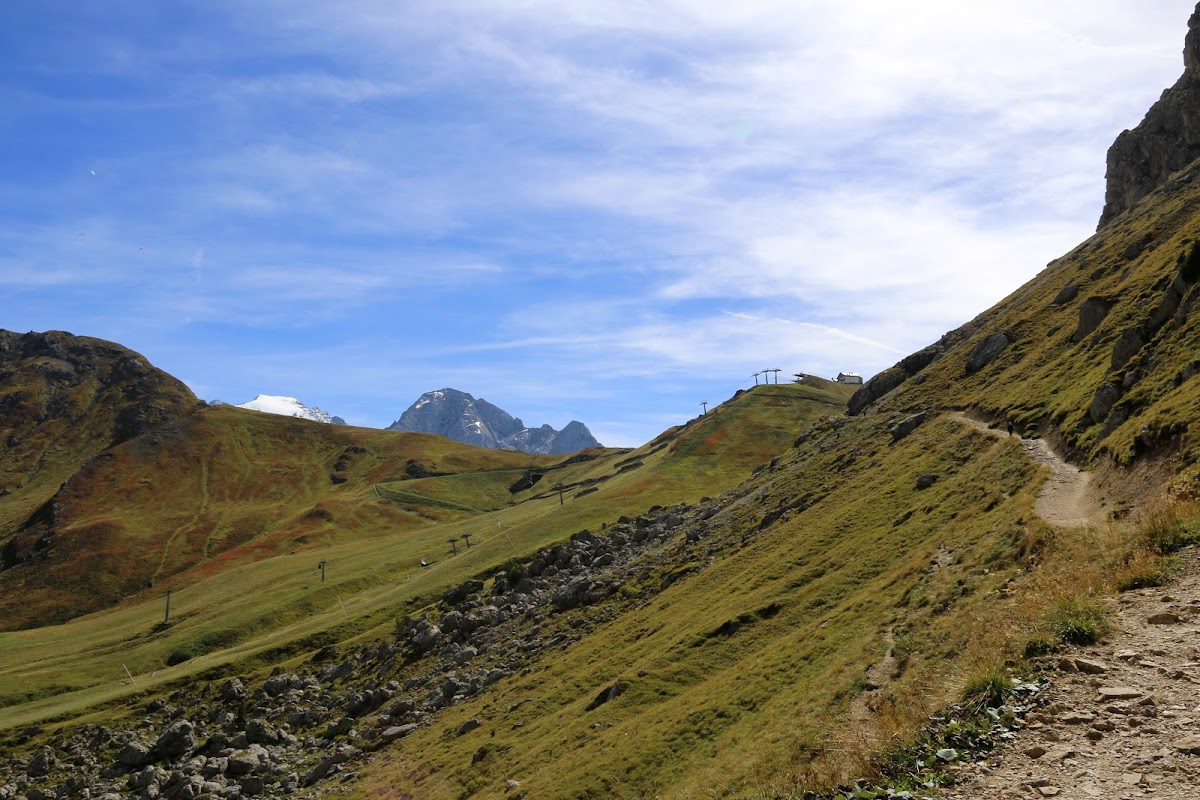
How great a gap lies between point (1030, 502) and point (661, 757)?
2434cm

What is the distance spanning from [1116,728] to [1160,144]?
172400 millimetres

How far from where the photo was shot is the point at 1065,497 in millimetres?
40500

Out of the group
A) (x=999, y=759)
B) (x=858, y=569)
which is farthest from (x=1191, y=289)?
(x=999, y=759)

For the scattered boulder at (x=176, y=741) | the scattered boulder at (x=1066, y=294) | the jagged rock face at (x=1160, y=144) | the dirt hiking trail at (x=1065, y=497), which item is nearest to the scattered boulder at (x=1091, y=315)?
the scattered boulder at (x=1066, y=294)

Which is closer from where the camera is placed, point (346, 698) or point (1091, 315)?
point (1091, 315)

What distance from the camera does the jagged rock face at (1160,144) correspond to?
5271 inches

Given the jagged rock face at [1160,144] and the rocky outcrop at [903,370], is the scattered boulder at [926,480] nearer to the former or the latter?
the rocky outcrop at [903,370]

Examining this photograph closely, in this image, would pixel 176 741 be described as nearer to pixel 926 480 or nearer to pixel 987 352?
pixel 926 480

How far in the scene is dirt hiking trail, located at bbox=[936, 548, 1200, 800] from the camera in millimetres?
13531

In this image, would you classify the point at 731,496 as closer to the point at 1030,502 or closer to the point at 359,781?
the point at 359,781

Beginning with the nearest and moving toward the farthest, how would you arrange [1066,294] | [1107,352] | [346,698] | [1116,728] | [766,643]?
[1116,728] < [766,643] < [1107,352] < [346,698] < [1066,294]

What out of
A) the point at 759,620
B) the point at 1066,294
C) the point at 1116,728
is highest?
the point at 1066,294

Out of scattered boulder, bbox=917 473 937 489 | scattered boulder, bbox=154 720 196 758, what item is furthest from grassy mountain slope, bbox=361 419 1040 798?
scattered boulder, bbox=154 720 196 758

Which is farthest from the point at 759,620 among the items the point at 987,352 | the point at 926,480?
the point at 987,352
